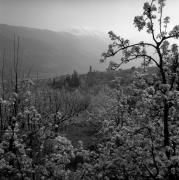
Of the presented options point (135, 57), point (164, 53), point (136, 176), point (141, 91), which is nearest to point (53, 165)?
point (136, 176)

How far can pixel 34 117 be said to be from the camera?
36.7 ft

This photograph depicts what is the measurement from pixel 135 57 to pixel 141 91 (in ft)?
3.92

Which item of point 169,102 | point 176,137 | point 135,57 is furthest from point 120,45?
point 176,137

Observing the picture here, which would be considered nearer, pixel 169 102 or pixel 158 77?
pixel 169 102

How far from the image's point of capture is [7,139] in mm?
10602

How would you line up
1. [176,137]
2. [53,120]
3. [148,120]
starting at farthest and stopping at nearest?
[53,120] < [148,120] < [176,137]

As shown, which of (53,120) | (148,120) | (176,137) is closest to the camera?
(176,137)

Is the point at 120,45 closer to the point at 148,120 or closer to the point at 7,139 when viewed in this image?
the point at 148,120

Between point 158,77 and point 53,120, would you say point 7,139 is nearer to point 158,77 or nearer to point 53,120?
point 53,120

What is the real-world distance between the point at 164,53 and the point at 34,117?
4.98m

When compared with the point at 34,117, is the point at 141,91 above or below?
above

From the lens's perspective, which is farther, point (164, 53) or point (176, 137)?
point (164, 53)

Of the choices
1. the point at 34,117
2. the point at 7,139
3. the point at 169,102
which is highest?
the point at 169,102

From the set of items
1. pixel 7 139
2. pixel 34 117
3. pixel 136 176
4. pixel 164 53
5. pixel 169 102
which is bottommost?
pixel 136 176
